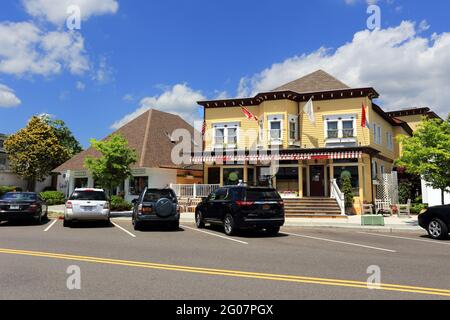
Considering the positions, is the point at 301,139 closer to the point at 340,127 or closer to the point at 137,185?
the point at 340,127

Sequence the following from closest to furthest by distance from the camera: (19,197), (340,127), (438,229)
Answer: (438,229)
(19,197)
(340,127)

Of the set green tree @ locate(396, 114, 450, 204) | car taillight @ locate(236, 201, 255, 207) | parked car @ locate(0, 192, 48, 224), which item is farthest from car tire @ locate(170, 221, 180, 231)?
green tree @ locate(396, 114, 450, 204)

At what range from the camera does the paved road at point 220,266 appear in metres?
6.01

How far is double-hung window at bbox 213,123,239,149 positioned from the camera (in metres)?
27.8

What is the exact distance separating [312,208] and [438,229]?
9540 millimetres

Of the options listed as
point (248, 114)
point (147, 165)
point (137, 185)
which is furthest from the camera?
point (137, 185)

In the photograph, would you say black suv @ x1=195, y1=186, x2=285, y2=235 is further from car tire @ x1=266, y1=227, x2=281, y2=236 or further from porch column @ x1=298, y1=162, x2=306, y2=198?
porch column @ x1=298, y1=162, x2=306, y2=198

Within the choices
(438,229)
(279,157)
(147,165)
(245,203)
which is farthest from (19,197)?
(438,229)

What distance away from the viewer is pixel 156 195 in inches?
624

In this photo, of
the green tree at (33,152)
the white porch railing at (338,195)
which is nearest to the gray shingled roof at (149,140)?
the green tree at (33,152)

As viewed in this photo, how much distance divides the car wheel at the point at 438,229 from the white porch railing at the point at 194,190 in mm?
14545
